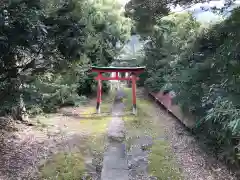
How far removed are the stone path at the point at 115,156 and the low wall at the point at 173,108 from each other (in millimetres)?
1635

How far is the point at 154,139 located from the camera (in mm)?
7039

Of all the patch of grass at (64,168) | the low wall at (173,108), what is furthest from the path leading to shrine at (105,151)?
the low wall at (173,108)

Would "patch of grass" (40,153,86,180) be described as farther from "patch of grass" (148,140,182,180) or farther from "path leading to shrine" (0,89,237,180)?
"patch of grass" (148,140,182,180)

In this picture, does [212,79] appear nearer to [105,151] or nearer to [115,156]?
[115,156]

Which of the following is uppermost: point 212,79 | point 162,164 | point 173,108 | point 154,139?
point 212,79

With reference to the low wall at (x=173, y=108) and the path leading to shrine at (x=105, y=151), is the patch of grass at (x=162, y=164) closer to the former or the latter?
the path leading to shrine at (x=105, y=151)

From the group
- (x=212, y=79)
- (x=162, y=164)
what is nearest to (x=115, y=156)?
(x=162, y=164)

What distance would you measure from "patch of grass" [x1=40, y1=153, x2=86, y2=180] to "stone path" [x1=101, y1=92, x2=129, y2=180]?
45 centimetres

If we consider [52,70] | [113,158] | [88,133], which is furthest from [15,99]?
[88,133]

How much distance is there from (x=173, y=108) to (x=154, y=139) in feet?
7.97

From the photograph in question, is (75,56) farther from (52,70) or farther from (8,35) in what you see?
(8,35)

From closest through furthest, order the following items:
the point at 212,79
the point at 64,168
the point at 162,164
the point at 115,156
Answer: the point at 212,79 < the point at 64,168 < the point at 162,164 < the point at 115,156

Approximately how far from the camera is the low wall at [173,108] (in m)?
7.10

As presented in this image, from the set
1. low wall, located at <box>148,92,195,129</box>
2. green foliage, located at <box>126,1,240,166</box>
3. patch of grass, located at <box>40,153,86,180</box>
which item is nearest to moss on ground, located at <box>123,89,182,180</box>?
low wall, located at <box>148,92,195,129</box>
